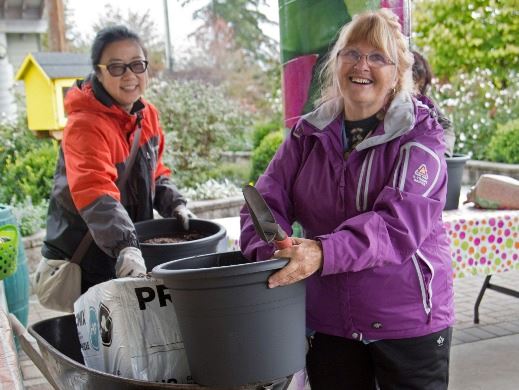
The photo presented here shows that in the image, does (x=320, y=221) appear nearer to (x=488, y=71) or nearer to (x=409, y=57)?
(x=409, y=57)

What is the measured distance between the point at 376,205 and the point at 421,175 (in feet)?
0.51

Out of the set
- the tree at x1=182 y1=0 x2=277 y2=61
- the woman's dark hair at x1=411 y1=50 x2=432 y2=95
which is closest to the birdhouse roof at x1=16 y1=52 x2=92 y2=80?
the woman's dark hair at x1=411 y1=50 x2=432 y2=95

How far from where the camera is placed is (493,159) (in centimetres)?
1029

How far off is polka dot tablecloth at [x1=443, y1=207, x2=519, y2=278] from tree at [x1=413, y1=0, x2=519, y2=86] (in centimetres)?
950

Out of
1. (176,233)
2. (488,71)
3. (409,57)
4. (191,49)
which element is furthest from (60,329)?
(191,49)

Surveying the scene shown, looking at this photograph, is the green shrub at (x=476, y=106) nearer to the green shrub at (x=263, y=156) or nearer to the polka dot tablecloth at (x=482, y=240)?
the green shrub at (x=263, y=156)

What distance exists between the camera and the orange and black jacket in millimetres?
2477

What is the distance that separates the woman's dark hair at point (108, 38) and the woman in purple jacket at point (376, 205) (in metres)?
0.97

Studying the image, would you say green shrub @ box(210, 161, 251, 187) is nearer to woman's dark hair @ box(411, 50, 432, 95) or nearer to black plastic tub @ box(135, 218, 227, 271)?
woman's dark hair @ box(411, 50, 432, 95)

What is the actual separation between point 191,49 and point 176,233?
23.3m

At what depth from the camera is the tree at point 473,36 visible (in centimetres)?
1269

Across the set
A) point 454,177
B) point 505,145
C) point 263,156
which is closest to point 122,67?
point 454,177

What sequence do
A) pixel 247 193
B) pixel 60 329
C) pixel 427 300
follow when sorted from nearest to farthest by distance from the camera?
1. pixel 247 193
2. pixel 427 300
3. pixel 60 329

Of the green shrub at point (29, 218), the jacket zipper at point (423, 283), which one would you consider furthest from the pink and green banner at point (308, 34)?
the green shrub at point (29, 218)
